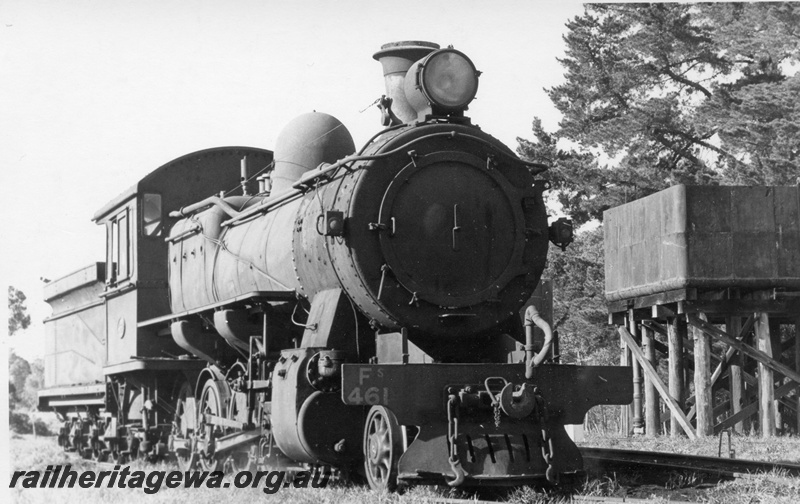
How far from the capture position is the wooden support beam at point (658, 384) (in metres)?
Answer: 15.4

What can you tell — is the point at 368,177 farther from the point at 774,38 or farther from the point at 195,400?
the point at 774,38

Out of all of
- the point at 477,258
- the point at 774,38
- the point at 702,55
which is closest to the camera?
the point at 477,258

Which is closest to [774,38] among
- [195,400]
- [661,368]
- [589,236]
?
[589,236]

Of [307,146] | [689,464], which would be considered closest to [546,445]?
[689,464]

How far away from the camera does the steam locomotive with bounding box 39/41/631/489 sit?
7699mm

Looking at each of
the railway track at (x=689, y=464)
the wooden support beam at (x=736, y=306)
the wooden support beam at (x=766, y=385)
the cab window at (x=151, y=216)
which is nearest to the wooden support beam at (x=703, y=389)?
the wooden support beam at (x=736, y=306)

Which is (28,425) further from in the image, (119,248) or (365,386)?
(365,386)

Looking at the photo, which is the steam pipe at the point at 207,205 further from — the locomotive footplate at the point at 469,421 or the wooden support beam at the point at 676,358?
the wooden support beam at the point at 676,358

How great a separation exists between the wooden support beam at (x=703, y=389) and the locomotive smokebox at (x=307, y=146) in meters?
7.54

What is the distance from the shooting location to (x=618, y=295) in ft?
56.7

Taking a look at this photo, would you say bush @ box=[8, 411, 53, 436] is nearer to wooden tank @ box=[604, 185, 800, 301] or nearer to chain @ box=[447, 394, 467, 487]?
wooden tank @ box=[604, 185, 800, 301]

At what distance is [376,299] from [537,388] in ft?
4.86

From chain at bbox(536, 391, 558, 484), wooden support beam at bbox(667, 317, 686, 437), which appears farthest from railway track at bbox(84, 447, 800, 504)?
wooden support beam at bbox(667, 317, 686, 437)

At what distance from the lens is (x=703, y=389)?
51.3ft
